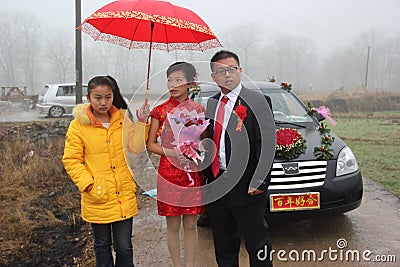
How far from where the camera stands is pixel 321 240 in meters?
3.72

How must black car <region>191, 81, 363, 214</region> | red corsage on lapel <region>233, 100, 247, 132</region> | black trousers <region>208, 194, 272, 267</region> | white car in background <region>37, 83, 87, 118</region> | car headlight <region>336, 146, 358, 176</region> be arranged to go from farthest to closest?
white car in background <region>37, 83, 87, 118</region>
car headlight <region>336, 146, 358, 176</region>
black car <region>191, 81, 363, 214</region>
black trousers <region>208, 194, 272, 267</region>
red corsage on lapel <region>233, 100, 247, 132</region>

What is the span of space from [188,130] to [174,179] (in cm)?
39

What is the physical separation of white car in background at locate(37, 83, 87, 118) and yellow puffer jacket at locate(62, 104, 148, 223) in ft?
47.8

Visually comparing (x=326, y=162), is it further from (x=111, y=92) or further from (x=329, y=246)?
(x=111, y=92)

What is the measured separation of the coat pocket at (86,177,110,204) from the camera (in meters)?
2.53

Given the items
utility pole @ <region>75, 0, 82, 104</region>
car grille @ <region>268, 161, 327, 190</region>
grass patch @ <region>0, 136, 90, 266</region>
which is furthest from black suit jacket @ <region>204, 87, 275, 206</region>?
utility pole @ <region>75, 0, 82, 104</region>

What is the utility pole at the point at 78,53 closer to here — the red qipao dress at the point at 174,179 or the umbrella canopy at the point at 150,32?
the umbrella canopy at the point at 150,32

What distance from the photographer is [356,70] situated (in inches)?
2167

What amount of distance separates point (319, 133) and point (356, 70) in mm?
56408

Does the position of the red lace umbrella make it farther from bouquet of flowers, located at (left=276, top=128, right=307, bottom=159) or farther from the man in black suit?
bouquet of flowers, located at (left=276, top=128, right=307, bottom=159)

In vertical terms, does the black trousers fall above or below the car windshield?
below

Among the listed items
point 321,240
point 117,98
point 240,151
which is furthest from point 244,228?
point 321,240

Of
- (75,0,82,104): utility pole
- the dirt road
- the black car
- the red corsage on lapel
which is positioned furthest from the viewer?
(75,0,82,104): utility pole

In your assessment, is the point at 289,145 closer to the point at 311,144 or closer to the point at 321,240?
the point at 311,144
